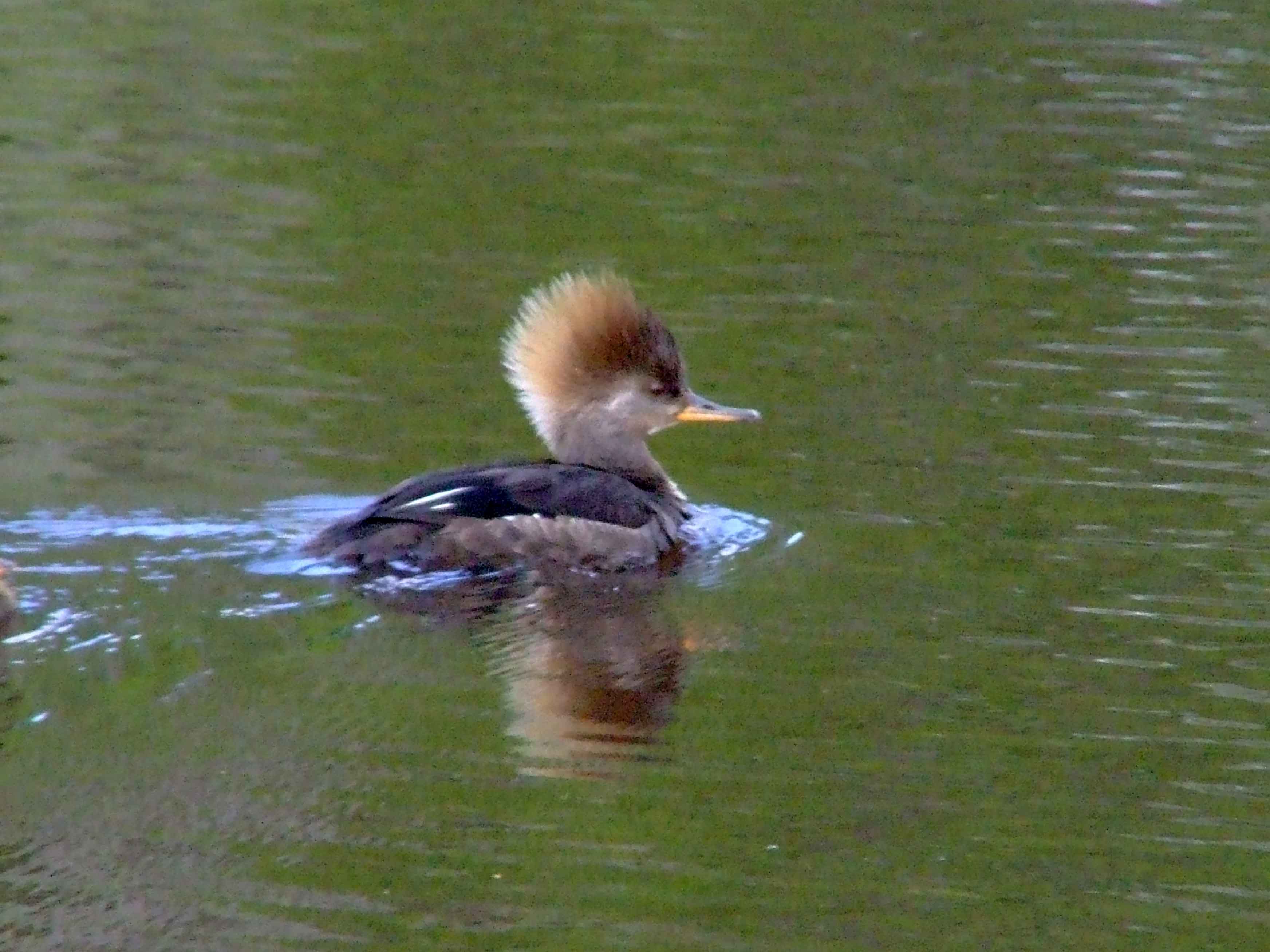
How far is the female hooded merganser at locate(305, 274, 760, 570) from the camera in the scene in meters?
8.76

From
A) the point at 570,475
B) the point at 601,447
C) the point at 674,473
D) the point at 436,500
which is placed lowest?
the point at 674,473

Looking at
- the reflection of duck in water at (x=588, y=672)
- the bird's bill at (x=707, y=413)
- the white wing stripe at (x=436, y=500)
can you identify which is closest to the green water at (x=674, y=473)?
the reflection of duck in water at (x=588, y=672)

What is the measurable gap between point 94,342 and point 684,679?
5.37 meters

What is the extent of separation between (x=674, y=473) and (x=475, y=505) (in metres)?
2.01

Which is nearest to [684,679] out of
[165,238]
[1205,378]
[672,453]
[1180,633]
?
[1180,633]

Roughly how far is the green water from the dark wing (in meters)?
0.37

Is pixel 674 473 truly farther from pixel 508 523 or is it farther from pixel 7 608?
pixel 7 608

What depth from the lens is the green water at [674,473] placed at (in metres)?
5.94

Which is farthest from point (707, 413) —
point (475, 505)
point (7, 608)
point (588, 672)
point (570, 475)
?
point (7, 608)

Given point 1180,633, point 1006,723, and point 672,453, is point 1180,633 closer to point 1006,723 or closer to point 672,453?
point 1006,723

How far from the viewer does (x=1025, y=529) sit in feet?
30.2

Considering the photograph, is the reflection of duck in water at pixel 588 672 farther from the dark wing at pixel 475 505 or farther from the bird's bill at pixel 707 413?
the bird's bill at pixel 707 413

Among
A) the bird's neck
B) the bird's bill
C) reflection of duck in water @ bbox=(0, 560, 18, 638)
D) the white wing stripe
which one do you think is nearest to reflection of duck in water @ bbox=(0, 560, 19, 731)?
reflection of duck in water @ bbox=(0, 560, 18, 638)

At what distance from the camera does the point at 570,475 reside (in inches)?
368
